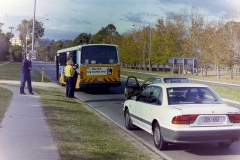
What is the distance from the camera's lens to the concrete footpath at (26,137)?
7.03 metres

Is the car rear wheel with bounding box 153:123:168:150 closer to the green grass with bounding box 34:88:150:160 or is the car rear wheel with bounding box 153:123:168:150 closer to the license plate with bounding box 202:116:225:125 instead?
the green grass with bounding box 34:88:150:160

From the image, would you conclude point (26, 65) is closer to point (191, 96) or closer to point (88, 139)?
point (88, 139)

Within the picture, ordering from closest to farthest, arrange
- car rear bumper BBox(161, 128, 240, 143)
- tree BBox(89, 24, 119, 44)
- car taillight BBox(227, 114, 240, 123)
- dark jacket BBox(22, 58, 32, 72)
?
car rear bumper BBox(161, 128, 240, 143) < car taillight BBox(227, 114, 240, 123) < dark jacket BBox(22, 58, 32, 72) < tree BBox(89, 24, 119, 44)

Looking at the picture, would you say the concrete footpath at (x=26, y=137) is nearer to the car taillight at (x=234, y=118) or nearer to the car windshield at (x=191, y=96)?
the car windshield at (x=191, y=96)

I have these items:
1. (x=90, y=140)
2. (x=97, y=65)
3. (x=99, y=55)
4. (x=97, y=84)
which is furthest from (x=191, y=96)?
(x=99, y=55)

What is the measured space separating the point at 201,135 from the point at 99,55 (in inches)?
617

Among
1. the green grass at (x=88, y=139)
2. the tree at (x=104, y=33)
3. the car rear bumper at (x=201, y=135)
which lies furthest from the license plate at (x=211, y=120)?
the tree at (x=104, y=33)

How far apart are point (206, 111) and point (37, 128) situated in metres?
4.31

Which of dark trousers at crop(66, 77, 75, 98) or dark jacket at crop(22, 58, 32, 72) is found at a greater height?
dark jacket at crop(22, 58, 32, 72)

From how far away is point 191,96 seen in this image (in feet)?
28.9

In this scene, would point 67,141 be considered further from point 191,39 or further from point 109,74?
point 191,39

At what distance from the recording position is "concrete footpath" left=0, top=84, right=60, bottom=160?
703cm

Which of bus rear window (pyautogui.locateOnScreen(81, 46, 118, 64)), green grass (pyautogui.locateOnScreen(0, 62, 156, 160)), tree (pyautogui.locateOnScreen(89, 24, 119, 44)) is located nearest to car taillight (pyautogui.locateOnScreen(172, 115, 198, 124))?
green grass (pyautogui.locateOnScreen(0, 62, 156, 160))

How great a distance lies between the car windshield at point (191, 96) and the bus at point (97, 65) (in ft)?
45.7
